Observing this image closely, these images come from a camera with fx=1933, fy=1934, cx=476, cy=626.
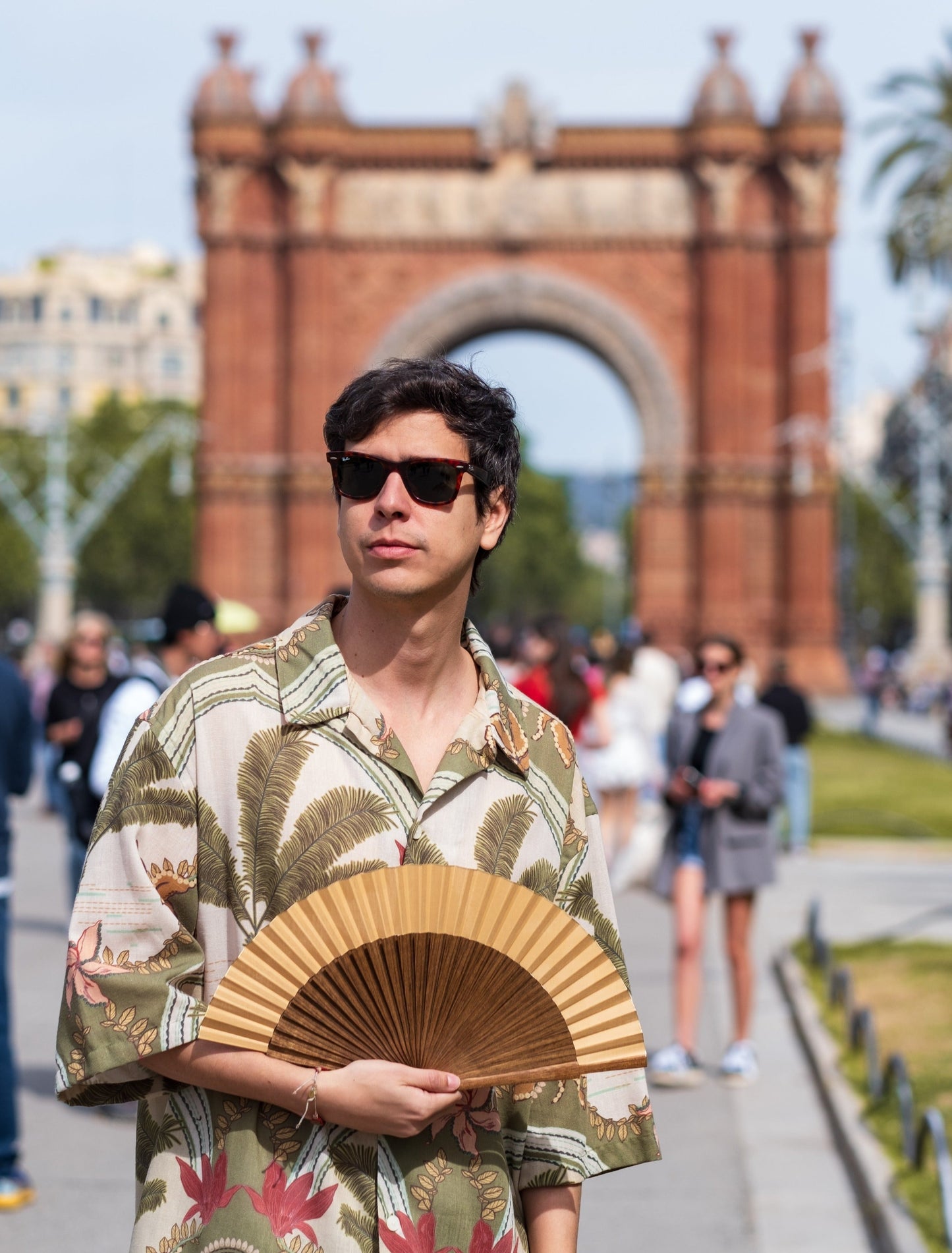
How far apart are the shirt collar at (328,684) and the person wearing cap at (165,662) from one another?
4.89m

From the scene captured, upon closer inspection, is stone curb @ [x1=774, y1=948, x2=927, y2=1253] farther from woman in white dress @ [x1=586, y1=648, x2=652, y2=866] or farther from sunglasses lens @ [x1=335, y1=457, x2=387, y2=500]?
woman in white dress @ [x1=586, y1=648, x2=652, y2=866]

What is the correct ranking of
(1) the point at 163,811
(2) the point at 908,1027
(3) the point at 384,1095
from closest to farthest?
1. (3) the point at 384,1095
2. (1) the point at 163,811
3. (2) the point at 908,1027

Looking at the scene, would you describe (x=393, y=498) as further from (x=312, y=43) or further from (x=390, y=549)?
(x=312, y=43)

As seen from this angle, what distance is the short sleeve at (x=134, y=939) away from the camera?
2592mm

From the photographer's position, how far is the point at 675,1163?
23.5ft

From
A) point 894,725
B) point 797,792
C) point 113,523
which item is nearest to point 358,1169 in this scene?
point 797,792

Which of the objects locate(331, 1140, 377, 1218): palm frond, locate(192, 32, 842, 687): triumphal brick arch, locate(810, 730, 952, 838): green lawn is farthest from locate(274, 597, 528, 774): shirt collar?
locate(192, 32, 842, 687): triumphal brick arch

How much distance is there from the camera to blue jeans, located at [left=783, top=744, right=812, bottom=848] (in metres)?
17.1

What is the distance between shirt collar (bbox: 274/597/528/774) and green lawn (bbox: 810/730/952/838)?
16.1 meters

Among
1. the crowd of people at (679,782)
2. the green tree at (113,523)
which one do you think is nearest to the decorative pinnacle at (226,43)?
the crowd of people at (679,782)

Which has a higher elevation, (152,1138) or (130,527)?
(130,527)

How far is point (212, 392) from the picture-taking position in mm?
40281

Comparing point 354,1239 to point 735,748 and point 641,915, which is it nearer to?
point 735,748

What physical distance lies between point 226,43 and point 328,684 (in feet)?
131
